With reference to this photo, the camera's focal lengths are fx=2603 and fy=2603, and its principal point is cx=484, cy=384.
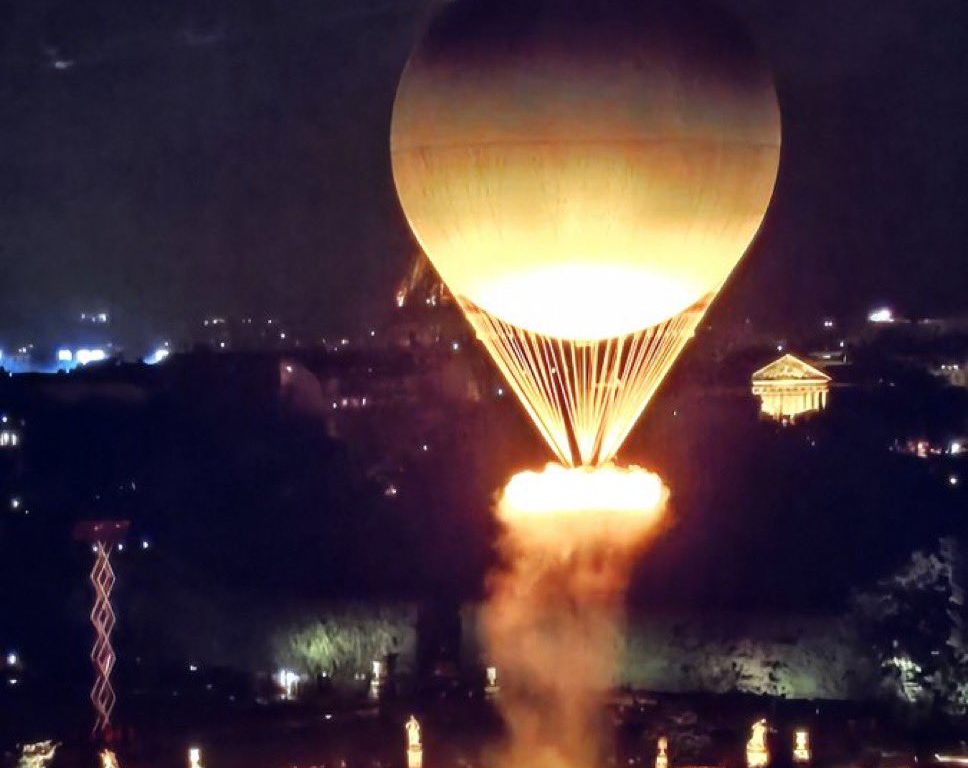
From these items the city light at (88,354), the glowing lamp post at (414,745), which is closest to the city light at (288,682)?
the glowing lamp post at (414,745)

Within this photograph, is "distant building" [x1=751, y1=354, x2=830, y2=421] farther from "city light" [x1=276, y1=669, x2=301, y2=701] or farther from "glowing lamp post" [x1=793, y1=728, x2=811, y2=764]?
"glowing lamp post" [x1=793, y1=728, x2=811, y2=764]

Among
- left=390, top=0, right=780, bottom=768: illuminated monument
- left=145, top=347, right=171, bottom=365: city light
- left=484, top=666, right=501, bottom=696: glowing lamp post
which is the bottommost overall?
left=484, top=666, right=501, bottom=696: glowing lamp post

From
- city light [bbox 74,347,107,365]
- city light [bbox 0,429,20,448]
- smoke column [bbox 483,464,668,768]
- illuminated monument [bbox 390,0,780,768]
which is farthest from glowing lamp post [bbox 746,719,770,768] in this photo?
city light [bbox 74,347,107,365]

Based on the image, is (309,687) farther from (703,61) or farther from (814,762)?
(703,61)

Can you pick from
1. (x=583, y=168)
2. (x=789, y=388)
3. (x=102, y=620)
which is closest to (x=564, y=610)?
(x=102, y=620)

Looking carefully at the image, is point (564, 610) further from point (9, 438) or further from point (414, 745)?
point (9, 438)

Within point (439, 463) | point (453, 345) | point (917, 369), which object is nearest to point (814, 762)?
point (439, 463)
